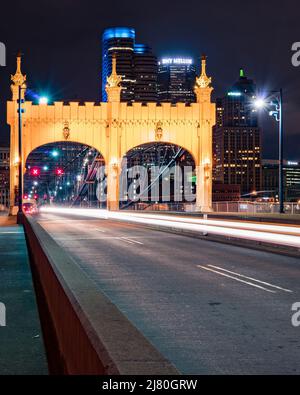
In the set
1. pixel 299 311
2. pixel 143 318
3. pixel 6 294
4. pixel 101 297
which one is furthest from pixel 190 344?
pixel 6 294

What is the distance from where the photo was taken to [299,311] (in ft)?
33.1

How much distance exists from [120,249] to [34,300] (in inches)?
428

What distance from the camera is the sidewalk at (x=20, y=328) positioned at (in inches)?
285

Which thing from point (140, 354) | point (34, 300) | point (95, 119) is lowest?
point (34, 300)

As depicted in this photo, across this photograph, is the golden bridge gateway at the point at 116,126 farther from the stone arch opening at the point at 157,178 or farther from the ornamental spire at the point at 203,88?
the stone arch opening at the point at 157,178

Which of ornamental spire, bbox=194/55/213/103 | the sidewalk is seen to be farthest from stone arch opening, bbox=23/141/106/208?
the sidewalk

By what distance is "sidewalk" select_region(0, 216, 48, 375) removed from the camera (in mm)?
7234

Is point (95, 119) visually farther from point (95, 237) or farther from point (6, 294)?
point (6, 294)

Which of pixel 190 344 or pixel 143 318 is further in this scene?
pixel 143 318

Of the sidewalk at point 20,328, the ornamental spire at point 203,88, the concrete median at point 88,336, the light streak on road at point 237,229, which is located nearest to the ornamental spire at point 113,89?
the ornamental spire at point 203,88

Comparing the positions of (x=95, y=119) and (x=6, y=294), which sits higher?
(x=95, y=119)

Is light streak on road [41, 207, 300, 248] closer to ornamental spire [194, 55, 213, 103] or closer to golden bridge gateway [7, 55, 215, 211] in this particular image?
golden bridge gateway [7, 55, 215, 211]

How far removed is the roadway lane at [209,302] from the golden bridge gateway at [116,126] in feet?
131

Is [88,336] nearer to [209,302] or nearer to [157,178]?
[209,302]
